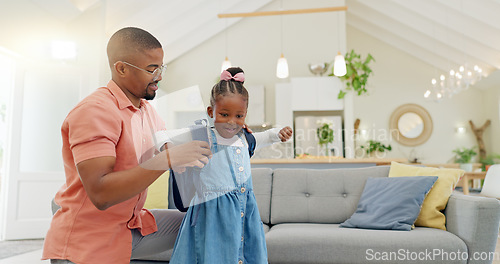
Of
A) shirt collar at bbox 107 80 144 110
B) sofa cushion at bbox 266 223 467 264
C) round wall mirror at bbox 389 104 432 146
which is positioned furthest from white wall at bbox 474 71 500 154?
shirt collar at bbox 107 80 144 110

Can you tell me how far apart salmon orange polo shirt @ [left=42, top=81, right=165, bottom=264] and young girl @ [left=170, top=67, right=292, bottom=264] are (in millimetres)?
148

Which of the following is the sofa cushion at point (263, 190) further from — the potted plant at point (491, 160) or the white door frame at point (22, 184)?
the potted plant at point (491, 160)

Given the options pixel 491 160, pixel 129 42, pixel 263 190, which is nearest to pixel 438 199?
pixel 263 190

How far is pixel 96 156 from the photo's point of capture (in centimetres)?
70

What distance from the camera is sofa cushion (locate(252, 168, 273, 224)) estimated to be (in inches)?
91.7

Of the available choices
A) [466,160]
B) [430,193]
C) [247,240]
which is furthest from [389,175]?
[466,160]

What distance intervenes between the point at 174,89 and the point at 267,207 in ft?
6.08

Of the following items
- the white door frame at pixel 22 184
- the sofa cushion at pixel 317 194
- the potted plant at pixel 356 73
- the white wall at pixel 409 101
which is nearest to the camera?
the sofa cushion at pixel 317 194

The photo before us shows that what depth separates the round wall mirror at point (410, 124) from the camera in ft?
29.1

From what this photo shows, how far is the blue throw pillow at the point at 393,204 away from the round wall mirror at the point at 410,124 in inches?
286

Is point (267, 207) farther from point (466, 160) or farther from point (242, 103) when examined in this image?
point (466, 160)

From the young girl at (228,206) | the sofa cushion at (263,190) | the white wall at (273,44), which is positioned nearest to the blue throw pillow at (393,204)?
the sofa cushion at (263,190)

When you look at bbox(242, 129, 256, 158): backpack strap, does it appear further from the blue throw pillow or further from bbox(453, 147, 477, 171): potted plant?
bbox(453, 147, 477, 171): potted plant

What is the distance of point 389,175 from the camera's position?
2328 mm
